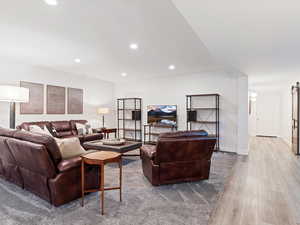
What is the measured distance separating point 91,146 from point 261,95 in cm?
868

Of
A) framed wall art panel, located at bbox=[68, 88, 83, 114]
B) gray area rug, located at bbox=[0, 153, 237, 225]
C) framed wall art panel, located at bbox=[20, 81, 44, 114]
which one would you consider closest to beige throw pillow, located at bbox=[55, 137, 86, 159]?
gray area rug, located at bbox=[0, 153, 237, 225]

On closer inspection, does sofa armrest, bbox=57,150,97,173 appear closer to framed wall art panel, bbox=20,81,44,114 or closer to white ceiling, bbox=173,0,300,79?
white ceiling, bbox=173,0,300,79

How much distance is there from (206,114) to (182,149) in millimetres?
3349

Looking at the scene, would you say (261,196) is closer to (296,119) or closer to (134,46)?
(134,46)

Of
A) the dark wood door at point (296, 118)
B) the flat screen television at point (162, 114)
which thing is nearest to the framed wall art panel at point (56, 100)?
the flat screen television at point (162, 114)

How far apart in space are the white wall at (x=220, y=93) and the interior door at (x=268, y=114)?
4654 mm

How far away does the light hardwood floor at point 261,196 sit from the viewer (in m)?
2.02

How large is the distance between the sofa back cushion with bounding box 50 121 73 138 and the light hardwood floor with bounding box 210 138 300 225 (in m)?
4.65

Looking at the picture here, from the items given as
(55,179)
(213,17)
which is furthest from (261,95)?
(55,179)

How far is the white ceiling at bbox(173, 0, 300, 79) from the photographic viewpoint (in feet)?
5.75

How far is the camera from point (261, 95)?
29.0 ft

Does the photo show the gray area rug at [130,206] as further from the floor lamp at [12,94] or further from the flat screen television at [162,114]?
the flat screen television at [162,114]

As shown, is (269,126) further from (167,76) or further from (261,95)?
(167,76)

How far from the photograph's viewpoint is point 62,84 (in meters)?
5.95
